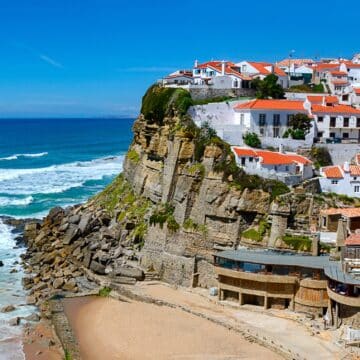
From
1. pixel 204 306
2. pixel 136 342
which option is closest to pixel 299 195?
pixel 204 306

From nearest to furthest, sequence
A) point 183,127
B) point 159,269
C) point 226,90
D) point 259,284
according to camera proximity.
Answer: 1. point 259,284
2. point 159,269
3. point 183,127
4. point 226,90

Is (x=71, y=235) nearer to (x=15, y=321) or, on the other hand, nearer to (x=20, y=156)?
(x=15, y=321)

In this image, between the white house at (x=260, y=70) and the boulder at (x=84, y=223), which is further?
the white house at (x=260, y=70)

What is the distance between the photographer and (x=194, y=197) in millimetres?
44031

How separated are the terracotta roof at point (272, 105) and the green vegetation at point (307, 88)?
8.68m

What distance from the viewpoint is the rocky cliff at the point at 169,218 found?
40.4 metres

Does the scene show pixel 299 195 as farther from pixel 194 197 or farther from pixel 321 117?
pixel 321 117

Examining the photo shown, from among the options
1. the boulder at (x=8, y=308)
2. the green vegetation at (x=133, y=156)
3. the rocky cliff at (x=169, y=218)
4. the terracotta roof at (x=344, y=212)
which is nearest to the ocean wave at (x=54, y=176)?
the green vegetation at (x=133, y=156)

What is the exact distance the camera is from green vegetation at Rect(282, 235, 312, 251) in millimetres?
37375

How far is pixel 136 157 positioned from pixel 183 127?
1144 cm

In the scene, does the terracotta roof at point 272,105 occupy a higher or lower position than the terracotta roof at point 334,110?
higher

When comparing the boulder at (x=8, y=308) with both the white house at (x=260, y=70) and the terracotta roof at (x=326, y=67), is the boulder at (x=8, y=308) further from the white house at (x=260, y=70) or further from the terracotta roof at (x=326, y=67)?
the terracotta roof at (x=326, y=67)

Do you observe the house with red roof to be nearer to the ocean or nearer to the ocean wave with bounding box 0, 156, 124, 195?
the ocean

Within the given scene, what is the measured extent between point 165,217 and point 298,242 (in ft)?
37.8
